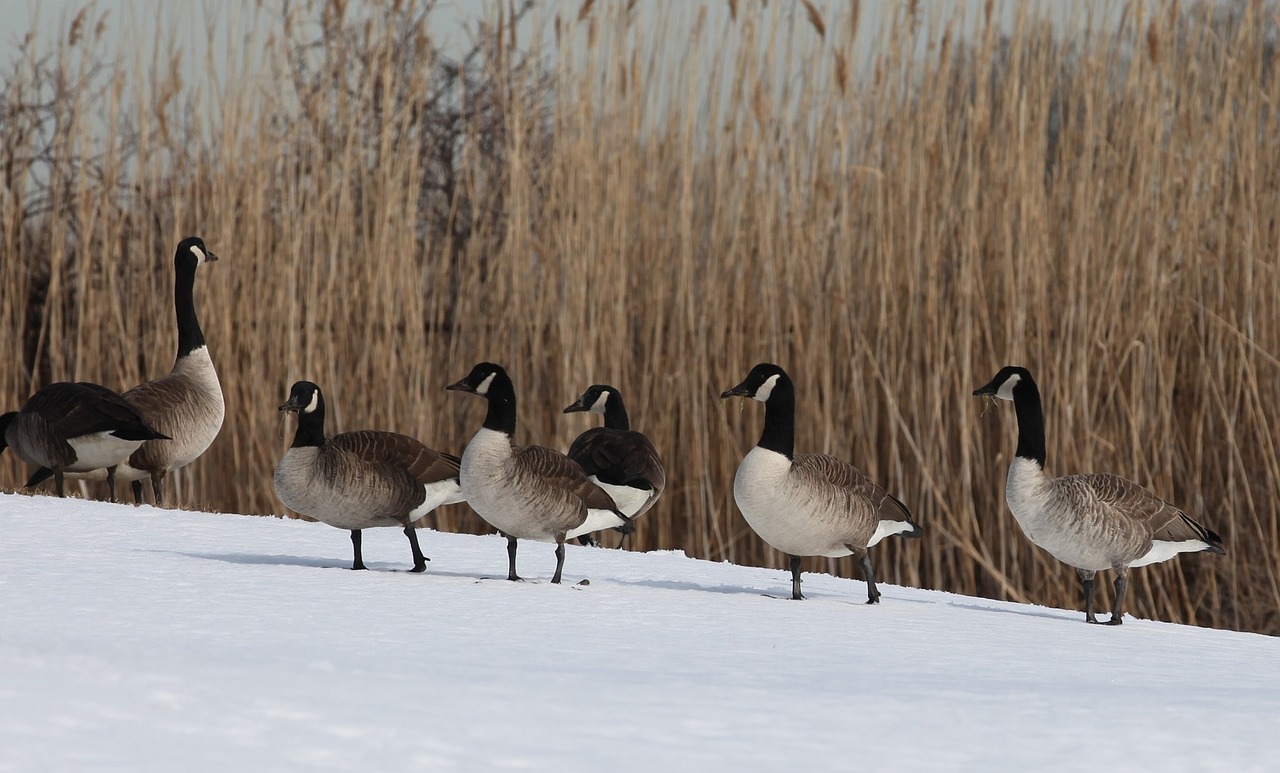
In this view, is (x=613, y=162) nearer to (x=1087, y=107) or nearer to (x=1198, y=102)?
(x=1087, y=107)

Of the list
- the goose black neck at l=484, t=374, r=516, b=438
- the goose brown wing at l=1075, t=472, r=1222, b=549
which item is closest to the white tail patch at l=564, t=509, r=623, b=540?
the goose black neck at l=484, t=374, r=516, b=438

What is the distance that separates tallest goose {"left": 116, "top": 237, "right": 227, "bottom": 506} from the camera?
6.19 meters

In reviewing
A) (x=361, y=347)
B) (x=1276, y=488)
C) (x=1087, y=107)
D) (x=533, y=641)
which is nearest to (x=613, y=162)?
(x=361, y=347)

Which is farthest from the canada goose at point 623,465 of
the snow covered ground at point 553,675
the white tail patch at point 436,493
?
the white tail patch at point 436,493

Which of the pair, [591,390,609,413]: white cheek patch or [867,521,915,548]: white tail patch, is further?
[591,390,609,413]: white cheek patch

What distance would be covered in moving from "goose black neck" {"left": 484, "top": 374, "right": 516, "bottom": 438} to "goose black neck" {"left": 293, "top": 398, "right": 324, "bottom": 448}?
58 centimetres

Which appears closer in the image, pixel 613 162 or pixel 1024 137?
pixel 1024 137

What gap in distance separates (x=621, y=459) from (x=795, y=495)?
1.31m

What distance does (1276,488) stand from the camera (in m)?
6.40

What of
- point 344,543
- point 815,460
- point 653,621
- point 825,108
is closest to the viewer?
point 653,621

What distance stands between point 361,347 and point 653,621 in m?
4.00

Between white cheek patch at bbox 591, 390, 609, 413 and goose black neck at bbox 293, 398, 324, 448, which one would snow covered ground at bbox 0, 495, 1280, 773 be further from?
white cheek patch at bbox 591, 390, 609, 413

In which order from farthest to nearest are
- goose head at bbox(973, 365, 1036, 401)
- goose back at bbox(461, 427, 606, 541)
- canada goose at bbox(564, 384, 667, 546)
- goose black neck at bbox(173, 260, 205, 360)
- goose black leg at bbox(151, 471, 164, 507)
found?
goose black neck at bbox(173, 260, 205, 360) < goose black leg at bbox(151, 471, 164, 507) < canada goose at bbox(564, 384, 667, 546) < goose head at bbox(973, 365, 1036, 401) < goose back at bbox(461, 427, 606, 541)

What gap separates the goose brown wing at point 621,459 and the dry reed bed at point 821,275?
964mm
